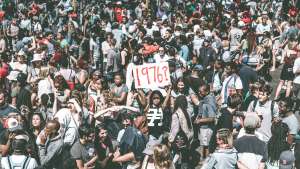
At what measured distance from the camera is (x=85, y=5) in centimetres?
2631

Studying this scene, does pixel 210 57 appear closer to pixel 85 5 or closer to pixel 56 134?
pixel 56 134

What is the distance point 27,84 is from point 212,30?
22.8 feet

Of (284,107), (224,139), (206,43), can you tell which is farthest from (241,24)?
(224,139)

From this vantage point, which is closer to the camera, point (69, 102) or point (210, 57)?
point (69, 102)

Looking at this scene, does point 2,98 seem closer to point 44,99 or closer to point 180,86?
point 44,99

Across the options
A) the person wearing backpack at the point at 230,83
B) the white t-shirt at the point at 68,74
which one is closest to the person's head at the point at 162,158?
the person wearing backpack at the point at 230,83

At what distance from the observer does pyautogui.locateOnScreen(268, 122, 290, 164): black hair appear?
9.31 metres

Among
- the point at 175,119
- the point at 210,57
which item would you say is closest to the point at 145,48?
the point at 210,57

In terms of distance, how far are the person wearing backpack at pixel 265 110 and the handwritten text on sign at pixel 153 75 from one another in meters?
1.81

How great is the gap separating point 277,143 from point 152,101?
2259mm

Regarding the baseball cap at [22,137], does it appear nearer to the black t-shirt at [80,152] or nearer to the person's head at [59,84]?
the black t-shirt at [80,152]

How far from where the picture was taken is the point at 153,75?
38.8ft

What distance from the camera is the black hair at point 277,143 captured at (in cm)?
931

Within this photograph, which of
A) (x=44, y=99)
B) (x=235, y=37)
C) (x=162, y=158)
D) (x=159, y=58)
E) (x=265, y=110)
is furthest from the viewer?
(x=235, y=37)
